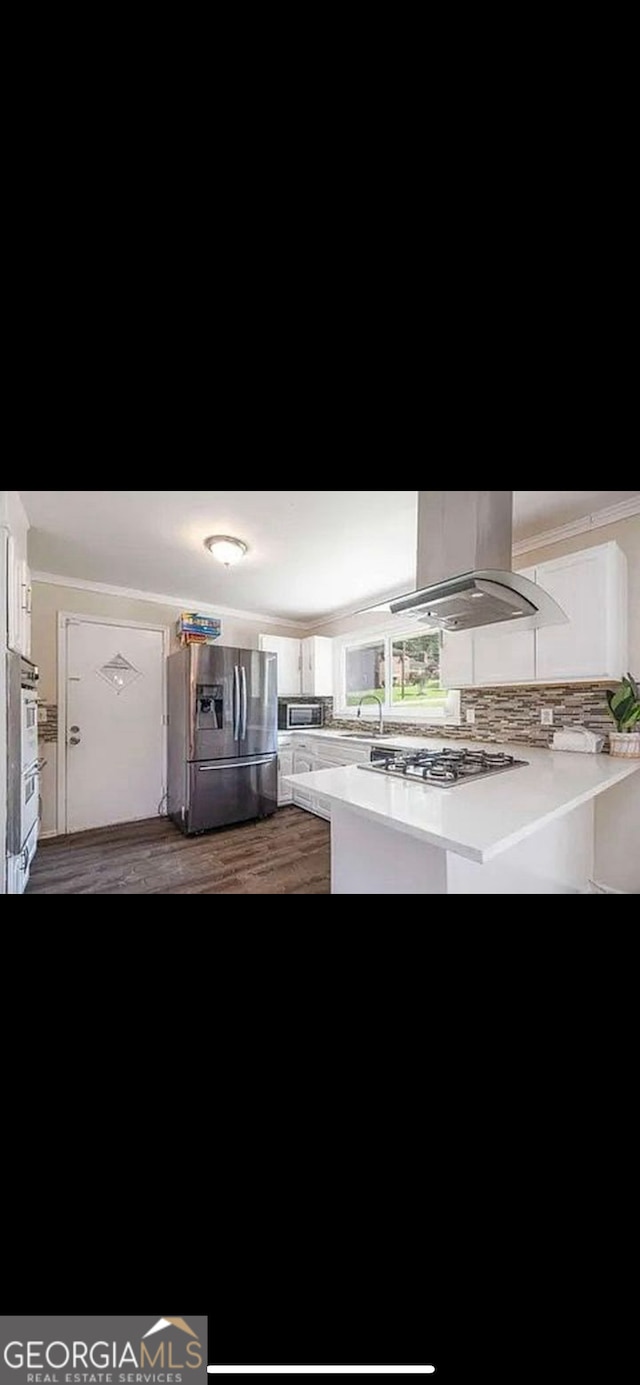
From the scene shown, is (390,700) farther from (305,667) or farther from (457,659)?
(457,659)

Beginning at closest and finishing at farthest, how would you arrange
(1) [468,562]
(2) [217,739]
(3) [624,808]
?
(1) [468,562], (3) [624,808], (2) [217,739]

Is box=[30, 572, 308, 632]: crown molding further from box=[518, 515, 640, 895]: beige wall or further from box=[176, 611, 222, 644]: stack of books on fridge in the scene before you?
box=[518, 515, 640, 895]: beige wall

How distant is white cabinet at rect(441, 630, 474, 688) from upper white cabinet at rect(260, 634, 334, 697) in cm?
165

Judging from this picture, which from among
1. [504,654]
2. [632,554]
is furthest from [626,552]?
[504,654]

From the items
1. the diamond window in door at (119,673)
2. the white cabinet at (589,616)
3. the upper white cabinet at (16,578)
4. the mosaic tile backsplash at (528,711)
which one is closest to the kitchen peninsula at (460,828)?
the mosaic tile backsplash at (528,711)

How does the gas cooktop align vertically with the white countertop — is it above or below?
above

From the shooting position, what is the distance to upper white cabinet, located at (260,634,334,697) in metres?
3.76

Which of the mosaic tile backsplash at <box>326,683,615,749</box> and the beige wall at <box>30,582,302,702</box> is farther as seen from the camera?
the beige wall at <box>30,582,302,702</box>

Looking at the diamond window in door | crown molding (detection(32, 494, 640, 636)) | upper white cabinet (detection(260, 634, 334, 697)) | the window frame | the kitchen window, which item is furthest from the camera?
upper white cabinet (detection(260, 634, 334, 697))

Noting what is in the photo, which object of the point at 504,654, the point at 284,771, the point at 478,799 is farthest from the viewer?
the point at 284,771

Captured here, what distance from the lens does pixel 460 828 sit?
832 mm

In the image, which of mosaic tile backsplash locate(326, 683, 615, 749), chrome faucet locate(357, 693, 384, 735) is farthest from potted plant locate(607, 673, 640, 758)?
chrome faucet locate(357, 693, 384, 735)

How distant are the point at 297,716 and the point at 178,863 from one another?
5.96 ft
